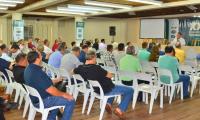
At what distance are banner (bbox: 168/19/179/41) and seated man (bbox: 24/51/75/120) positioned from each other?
14670 mm

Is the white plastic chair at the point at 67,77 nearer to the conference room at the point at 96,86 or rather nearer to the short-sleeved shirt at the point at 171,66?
the conference room at the point at 96,86

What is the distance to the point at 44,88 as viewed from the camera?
3953 millimetres

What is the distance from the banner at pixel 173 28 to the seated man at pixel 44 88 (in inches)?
578

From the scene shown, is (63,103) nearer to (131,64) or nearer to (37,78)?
(37,78)

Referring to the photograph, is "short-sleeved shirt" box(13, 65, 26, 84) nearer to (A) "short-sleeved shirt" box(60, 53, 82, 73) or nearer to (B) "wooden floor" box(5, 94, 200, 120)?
(B) "wooden floor" box(5, 94, 200, 120)

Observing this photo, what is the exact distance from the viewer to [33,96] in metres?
4.10

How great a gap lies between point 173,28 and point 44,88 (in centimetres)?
1512

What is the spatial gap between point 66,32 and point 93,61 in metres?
16.3

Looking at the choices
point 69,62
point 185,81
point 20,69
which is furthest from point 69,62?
point 185,81

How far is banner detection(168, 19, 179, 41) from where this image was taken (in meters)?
17.7

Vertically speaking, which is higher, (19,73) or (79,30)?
(79,30)

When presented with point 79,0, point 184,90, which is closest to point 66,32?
point 79,0

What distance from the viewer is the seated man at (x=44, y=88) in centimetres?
392

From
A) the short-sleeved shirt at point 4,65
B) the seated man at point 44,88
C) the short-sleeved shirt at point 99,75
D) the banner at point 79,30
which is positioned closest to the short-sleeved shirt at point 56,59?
the short-sleeved shirt at point 4,65
